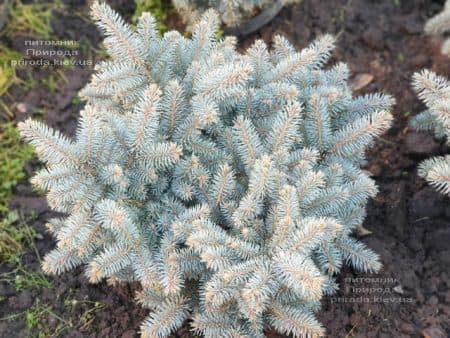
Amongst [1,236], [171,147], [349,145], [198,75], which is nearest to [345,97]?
[349,145]

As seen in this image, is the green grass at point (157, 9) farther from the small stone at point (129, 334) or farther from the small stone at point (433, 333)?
the small stone at point (433, 333)

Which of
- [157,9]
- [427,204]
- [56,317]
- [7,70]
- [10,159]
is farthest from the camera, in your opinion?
[157,9]

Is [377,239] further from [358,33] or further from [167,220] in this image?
[358,33]

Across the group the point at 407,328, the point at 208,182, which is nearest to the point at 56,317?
the point at 208,182

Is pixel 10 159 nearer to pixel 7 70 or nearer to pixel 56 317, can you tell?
pixel 7 70

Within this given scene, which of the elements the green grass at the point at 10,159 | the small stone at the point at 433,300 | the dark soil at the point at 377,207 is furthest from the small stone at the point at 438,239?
the green grass at the point at 10,159

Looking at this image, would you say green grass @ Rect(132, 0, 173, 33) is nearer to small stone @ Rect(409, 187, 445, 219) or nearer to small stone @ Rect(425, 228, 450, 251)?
small stone @ Rect(409, 187, 445, 219)
